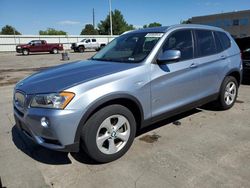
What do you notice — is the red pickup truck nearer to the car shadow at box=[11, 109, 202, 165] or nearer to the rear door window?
the car shadow at box=[11, 109, 202, 165]

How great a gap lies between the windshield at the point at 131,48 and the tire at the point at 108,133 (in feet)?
2.88

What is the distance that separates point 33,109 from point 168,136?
2.18 m

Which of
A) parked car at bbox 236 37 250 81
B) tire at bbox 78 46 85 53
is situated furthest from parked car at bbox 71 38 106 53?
parked car at bbox 236 37 250 81

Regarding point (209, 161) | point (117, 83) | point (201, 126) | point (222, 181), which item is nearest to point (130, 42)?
point (117, 83)

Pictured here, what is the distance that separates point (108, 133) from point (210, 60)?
2.46 meters

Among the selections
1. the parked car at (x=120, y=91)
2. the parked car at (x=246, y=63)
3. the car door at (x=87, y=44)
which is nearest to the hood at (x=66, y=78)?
the parked car at (x=120, y=91)

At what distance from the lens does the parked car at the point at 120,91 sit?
2.91 m

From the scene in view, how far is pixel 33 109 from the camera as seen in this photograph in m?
3.01

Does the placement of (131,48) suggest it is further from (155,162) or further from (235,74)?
(235,74)

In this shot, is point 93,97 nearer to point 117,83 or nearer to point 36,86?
point 117,83

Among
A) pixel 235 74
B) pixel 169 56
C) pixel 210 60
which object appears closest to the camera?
pixel 169 56

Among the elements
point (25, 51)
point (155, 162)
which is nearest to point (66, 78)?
A: point (155, 162)

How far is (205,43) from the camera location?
15.1ft

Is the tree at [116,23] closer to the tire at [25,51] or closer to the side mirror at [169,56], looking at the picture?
the tire at [25,51]
